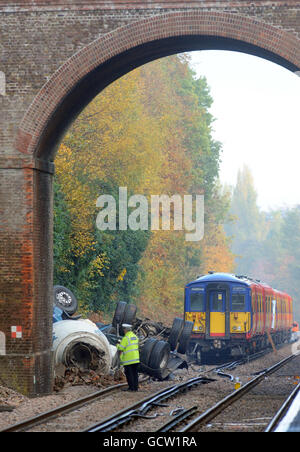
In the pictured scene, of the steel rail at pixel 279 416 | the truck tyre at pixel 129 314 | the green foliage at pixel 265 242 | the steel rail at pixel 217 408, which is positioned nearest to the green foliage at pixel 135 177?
the truck tyre at pixel 129 314

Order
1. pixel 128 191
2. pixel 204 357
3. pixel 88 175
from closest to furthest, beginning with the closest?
pixel 204 357, pixel 88 175, pixel 128 191

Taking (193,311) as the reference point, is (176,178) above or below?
above

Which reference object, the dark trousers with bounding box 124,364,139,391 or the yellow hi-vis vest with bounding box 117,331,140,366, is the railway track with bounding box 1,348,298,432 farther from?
the yellow hi-vis vest with bounding box 117,331,140,366

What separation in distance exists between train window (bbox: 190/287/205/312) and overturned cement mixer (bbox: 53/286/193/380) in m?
4.27

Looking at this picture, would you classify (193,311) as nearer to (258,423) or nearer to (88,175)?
(88,175)

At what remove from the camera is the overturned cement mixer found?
61.8 feet

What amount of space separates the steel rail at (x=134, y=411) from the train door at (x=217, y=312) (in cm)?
1012

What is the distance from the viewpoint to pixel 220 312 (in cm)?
2797

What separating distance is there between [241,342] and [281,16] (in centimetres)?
1456

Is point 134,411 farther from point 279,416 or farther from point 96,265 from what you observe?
point 96,265

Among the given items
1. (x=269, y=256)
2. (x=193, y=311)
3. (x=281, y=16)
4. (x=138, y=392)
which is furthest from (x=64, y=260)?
(x=269, y=256)

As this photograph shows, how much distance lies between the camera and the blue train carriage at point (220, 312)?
27.8 m

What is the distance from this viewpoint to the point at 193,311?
28.3m
